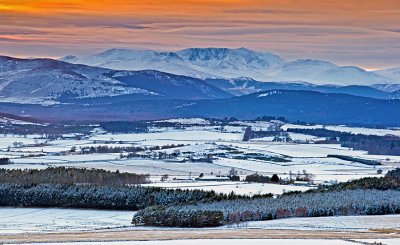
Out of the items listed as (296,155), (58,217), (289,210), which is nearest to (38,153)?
(296,155)

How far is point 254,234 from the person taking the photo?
6400cm

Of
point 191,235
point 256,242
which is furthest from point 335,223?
point 256,242

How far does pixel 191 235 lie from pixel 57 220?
25894mm

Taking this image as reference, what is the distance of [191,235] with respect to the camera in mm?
64438

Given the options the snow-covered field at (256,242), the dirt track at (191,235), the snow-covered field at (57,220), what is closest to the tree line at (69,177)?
the snow-covered field at (57,220)

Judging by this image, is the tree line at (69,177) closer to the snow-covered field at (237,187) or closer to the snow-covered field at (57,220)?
the snow-covered field at (237,187)

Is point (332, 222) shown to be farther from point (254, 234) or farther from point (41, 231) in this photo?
point (41, 231)

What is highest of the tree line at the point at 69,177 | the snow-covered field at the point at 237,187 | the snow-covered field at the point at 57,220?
the tree line at the point at 69,177

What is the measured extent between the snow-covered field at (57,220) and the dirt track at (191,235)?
683 centimetres

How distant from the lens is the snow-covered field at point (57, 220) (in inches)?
3022

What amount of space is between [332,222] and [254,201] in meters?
15.0

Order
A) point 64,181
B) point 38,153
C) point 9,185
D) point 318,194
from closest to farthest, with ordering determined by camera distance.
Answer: point 318,194
point 9,185
point 64,181
point 38,153

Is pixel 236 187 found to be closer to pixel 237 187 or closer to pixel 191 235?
pixel 237 187

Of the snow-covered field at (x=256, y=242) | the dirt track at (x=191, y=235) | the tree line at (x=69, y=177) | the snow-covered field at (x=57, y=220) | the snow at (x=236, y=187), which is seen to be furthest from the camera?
the tree line at (x=69, y=177)
